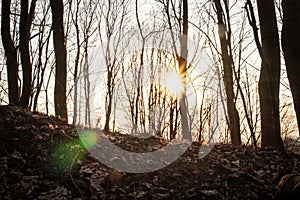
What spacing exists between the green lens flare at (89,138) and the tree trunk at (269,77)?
12.5 ft

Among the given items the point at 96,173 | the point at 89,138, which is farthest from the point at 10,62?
the point at 96,173

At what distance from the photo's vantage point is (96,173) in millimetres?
5684

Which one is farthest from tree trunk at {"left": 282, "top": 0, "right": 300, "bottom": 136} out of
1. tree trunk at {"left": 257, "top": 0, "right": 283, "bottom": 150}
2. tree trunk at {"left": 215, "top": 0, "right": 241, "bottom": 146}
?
tree trunk at {"left": 215, "top": 0, "right": 241, "bottom": 146}

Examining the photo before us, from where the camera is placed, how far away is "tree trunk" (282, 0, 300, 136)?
531 centimetres

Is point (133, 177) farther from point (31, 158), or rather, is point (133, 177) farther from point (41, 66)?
point (41, 66)

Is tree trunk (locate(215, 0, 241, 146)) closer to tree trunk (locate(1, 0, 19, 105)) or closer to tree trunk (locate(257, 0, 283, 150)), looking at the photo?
tree trunk (locate(257, 0, 283, 150))

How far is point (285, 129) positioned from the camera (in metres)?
32.1

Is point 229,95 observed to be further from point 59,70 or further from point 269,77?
point 59,70

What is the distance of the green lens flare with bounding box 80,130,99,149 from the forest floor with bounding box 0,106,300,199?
0.15m

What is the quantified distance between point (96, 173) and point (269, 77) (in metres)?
4.58

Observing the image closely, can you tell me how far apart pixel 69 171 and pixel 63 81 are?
5.08 m

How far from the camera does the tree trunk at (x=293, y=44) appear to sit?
5.31m

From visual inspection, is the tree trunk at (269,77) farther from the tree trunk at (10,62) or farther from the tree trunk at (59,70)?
the tree trunk at (10,62)

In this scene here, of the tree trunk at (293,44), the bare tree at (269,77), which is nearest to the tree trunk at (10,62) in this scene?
the bare tree at (269,77)
